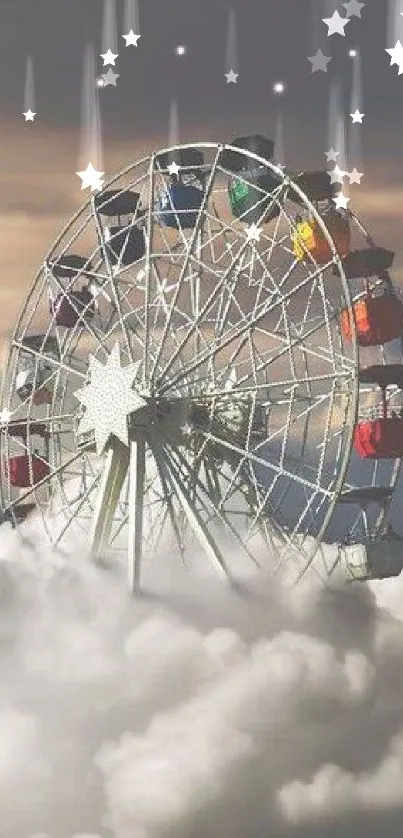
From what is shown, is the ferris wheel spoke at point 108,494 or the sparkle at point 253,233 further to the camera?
the ferris wheel spoke at point 108,494

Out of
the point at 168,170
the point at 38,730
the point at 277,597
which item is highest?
the point at 168,170

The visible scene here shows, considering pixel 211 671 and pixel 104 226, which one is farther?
pixel 104 226

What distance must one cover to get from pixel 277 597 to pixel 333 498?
369 centimetres

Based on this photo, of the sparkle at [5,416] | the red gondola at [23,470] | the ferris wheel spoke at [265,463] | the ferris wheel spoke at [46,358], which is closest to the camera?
the ferris wheel spoke at [265,463]

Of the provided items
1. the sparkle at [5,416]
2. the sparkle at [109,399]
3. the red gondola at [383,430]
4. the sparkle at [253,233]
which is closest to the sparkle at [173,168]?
the sparkle at [253,233]

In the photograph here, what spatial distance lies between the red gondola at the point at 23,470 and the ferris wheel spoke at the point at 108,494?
3584 millimetres

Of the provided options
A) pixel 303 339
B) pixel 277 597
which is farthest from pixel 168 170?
pixel 277 597

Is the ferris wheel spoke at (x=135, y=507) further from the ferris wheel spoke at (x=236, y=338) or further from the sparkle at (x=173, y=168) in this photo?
the sparkle at (x=173, y=168)

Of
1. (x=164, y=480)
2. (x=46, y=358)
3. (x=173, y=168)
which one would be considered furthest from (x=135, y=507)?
(x=173, y=168)

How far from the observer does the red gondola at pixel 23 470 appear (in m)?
29.8

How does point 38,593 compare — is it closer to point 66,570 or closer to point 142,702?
point 66,570

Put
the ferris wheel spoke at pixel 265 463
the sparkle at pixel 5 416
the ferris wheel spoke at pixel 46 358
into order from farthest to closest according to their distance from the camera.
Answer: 1. the sparkle at pixel 5 416
2. the ferris wheel spoke at pixel 46 358
3. the ferris wheel spoke at pixel 265 463

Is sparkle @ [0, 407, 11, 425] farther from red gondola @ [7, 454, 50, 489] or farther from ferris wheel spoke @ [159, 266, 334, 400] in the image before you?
ferris wheel spoke @ [159, 266, 334, 400]

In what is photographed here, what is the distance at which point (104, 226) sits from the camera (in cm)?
2772
